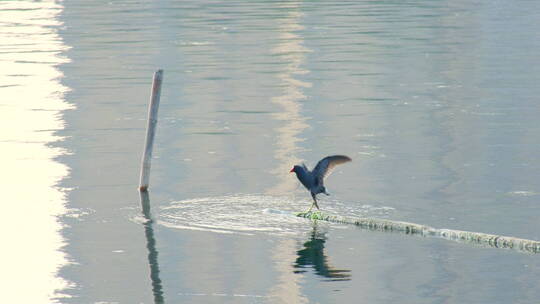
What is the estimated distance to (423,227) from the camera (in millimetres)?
19625

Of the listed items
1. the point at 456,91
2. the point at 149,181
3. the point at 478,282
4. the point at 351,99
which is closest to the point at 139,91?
the point at 351,99

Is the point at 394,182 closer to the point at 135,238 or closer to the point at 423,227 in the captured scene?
the point at 423,227

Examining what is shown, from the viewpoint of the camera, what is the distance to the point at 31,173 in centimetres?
2584

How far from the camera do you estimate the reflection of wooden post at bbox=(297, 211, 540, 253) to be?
18.5 m

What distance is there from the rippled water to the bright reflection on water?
54mm

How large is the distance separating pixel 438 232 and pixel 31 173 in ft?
31.1

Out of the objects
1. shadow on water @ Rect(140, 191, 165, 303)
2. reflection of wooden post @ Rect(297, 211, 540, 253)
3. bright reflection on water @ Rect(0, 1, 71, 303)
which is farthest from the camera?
reflection of wooden post @ Rect(297, 211, 540, 253)

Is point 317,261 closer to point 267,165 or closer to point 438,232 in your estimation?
point 438,232

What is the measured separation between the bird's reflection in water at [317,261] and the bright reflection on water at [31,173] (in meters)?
3.18

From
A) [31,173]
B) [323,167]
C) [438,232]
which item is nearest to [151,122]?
[323,167]

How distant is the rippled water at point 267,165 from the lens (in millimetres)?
17547

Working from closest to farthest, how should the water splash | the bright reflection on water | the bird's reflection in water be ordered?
the bird's reflection in water < the bright reflection on water < the water splash

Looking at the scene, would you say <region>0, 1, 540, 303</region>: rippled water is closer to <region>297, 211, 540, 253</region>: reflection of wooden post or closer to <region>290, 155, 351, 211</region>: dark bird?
<region>297, 211, 540, 253</region>: reflection of wooden post

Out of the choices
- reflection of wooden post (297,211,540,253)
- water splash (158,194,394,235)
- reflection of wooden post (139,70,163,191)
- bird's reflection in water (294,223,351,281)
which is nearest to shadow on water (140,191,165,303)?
water splash (158,194,394,235)
